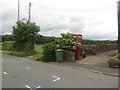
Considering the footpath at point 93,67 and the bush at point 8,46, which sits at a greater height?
the bush at point 8,46

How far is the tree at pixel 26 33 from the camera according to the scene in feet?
47.6

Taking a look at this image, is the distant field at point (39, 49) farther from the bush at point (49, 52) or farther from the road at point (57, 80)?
the road at point (57, 80)

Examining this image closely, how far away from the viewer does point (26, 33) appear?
14.6m

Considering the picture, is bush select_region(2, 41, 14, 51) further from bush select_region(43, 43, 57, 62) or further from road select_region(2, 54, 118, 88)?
road select_region(2, 54, 118, 88)

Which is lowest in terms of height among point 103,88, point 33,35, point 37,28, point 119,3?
point 103,88

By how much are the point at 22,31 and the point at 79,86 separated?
1299 cm

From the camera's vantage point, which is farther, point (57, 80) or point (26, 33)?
point (26, 33)

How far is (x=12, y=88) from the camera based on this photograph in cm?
399

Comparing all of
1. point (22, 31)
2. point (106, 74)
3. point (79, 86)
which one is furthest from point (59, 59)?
point (22, 31)

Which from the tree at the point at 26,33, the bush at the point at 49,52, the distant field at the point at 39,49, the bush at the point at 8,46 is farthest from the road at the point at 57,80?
the bush at the point at 8,46

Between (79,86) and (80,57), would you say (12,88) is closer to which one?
(79,86)

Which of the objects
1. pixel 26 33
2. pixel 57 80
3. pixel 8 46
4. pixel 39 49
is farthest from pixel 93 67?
pixel 8 46

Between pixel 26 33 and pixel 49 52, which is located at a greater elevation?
pixel 26 33

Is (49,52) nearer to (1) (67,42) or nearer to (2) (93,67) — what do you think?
(1) (67,42)
